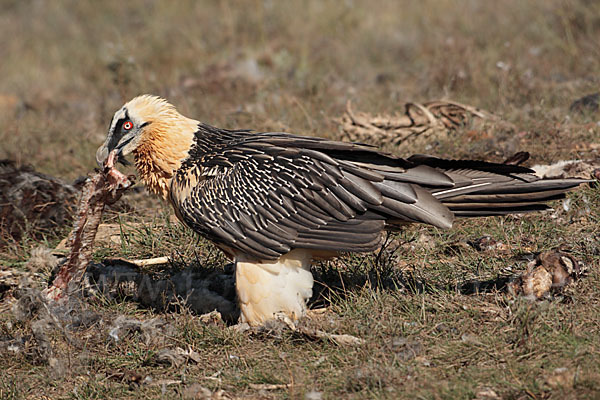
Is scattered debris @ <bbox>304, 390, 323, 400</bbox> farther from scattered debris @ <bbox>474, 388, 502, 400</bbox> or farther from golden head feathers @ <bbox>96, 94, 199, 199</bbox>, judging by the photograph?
golden head feathers @ <bbox>96, 94, 199, 199</bbox>

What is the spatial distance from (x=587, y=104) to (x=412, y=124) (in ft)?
6.37

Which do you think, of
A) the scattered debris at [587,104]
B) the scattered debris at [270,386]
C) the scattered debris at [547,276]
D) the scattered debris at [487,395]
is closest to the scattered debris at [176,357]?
the scattered debris at [270,386]

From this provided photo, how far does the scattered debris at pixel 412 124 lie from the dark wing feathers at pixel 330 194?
2660mm

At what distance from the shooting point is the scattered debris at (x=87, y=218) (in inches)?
206

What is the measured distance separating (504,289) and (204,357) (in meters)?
2.09

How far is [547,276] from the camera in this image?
189 inches

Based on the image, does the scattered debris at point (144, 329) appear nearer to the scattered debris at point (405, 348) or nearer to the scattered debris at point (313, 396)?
the scattered debris at point (313, 396)

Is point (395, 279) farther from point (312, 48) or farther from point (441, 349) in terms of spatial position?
point (312, 48)

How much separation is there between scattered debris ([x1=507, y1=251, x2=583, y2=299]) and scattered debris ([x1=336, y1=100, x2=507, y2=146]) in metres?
2.85

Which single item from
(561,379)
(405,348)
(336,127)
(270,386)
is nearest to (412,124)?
(336,127)

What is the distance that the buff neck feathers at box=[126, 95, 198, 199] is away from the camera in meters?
5.16

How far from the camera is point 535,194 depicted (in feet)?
15.0

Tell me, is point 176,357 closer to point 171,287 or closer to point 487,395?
point 171,287

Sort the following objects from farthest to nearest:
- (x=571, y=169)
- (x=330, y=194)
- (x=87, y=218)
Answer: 1. (x=571, y=169)
2. (x=87, y=218)
3. (x=330, y=194)
